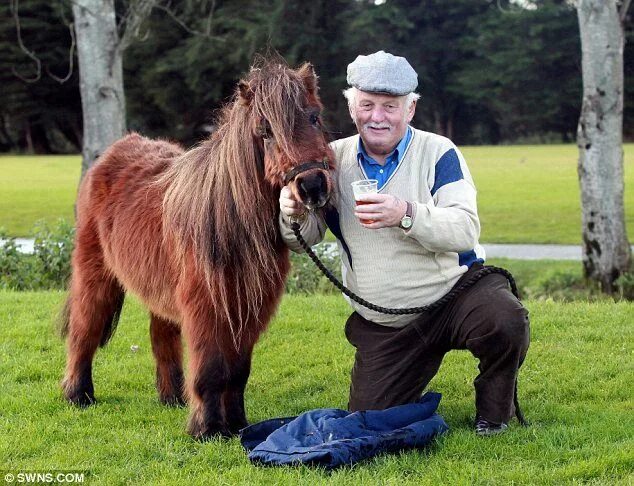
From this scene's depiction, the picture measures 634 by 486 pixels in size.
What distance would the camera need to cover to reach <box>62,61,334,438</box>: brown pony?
3652mm

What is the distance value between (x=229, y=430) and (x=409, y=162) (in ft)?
5.63

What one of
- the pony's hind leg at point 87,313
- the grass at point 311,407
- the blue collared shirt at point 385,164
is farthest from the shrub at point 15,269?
the blue collared shirt at point 385,164

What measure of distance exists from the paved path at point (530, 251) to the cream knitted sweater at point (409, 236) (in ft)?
26.2

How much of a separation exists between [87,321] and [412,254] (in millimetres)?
2248

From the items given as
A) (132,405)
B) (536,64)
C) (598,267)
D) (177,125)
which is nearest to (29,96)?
(177,125)

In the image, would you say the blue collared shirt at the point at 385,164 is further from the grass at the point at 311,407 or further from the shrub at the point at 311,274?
the shrub at the point at 311,274

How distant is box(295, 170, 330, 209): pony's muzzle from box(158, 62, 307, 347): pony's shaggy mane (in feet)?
0.63

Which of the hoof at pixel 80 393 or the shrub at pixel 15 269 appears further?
the shrub at pixel 15 269

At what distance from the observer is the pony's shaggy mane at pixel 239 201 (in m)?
3.72

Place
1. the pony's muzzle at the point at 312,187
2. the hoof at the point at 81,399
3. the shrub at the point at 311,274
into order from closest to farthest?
1. the pony's muzzle at the point at 312,187
2. the hoof at the point at 81,399
3. the shrub at the point at 311,274

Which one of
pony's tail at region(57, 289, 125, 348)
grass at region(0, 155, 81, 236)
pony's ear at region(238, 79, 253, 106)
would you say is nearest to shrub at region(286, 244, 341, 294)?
pony's tail at region(57, 289, 125, 348)

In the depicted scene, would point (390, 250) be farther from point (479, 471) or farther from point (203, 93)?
point (203, 93)

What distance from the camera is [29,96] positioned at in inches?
1692

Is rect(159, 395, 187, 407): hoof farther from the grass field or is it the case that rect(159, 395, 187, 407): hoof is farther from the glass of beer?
the grass field
